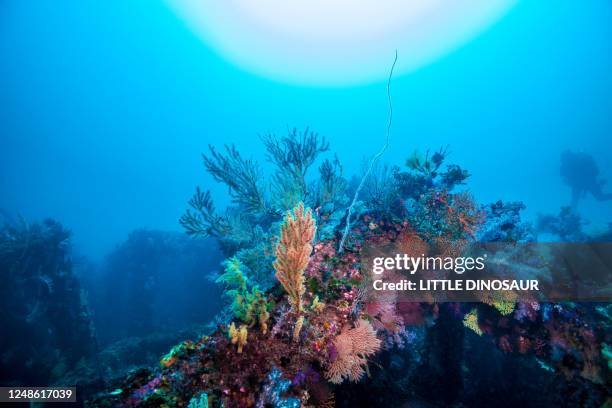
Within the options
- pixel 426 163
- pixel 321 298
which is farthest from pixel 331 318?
pixel 426 163

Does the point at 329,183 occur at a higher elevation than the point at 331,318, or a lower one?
higher

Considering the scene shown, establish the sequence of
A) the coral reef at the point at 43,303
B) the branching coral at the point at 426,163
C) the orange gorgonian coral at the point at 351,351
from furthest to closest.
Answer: the coral reef at the point at 43,303 < the branching coral at the point at 426,163 < the orange gorgonian coral at the point at 351,351

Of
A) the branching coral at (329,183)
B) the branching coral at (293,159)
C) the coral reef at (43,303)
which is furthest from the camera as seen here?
the coral reef at (43,303)

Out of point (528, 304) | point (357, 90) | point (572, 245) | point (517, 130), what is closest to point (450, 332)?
point (528, 304)

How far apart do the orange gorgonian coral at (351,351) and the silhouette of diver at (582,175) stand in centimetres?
3564

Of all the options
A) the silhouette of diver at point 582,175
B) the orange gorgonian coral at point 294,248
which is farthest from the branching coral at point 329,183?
the silhouette of diver at point 582,175

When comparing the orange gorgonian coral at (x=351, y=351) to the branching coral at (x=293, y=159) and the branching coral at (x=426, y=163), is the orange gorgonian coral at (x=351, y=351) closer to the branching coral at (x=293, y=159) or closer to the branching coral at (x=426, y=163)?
the branching coral at (x=293, y=159)

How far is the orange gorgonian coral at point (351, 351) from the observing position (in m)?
3.06

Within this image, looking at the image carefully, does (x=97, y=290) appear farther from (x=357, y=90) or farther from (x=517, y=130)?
(x=517, y=130)

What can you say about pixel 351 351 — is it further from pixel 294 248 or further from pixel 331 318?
pixel 294 248

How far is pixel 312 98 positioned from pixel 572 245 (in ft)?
453

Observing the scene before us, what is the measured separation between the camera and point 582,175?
2878 cm

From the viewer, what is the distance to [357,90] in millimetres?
130125

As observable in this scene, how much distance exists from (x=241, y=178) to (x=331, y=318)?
443 cm
